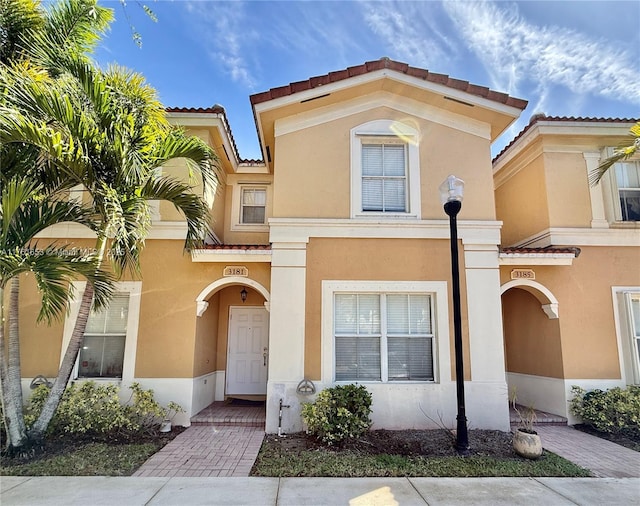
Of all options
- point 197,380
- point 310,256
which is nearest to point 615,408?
point 310,256

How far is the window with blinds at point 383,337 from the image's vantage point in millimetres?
8641

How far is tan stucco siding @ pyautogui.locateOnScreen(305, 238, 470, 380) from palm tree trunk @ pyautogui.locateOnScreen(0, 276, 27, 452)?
17.8 feet

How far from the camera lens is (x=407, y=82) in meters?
9.18

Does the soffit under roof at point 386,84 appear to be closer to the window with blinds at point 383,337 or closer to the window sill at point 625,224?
the window sill at point 625,224

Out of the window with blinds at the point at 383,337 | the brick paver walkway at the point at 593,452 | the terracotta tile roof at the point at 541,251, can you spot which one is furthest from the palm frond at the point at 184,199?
the brick paver walkway at the point at 593,452

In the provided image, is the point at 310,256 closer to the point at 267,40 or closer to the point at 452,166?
the point at 452,166

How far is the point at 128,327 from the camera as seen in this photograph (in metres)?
9.05

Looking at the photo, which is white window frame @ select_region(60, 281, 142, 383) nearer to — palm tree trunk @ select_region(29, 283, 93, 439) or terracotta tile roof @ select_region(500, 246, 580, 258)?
palm tree trunk @ select_region(29, 283, 93, 439)

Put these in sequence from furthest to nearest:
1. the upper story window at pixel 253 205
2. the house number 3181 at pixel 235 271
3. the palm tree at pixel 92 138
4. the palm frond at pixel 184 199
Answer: the upper story window at pixel 253 205, the house number 3181 at pixel 235 271, the palm frond at pixel 184 199, the palm tree at pixel 92 138

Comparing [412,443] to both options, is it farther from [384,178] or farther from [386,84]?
[386,84]

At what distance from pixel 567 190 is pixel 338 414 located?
8318mm

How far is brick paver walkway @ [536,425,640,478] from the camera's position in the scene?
6.53 metres

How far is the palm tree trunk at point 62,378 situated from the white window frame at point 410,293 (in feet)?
15.2

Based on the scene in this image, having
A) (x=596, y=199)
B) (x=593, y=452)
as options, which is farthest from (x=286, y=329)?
(x=596, y=199)
